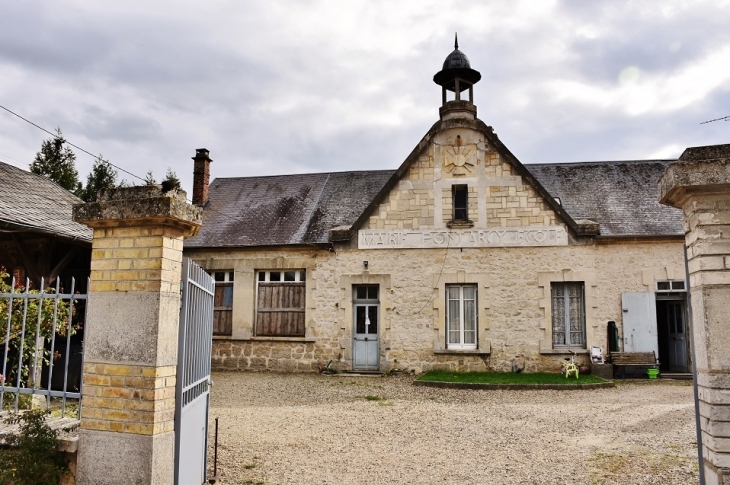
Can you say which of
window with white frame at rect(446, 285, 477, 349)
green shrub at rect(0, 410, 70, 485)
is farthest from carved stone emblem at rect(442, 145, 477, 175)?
green shrub at rect(0, 410, 70, 485)

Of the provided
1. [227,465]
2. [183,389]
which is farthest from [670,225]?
[183,389]

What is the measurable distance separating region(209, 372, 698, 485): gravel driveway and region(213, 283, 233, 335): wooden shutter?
3530 millimetres

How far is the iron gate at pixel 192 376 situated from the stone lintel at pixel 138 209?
17.4 inches

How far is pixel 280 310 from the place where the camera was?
14484 millimetres

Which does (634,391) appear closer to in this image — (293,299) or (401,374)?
(401,374)

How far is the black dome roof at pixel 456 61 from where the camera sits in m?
14.6

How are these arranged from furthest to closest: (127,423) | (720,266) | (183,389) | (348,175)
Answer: (348,175) → (183,389) → (127,423) → (720,266)

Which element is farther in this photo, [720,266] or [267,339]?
[267,339]

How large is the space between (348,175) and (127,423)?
14132 mm

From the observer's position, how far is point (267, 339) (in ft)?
47.2

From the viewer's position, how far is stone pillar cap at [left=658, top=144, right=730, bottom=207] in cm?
353

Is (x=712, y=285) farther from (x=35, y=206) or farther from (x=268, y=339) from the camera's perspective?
(x=268, y=339)

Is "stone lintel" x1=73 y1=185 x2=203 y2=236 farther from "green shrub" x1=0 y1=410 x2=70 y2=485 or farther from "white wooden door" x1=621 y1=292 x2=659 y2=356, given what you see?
"white wooden door" x1=621 y1=292 x2=659 y2=356

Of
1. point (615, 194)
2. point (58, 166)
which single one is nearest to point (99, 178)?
point (58, 166)
